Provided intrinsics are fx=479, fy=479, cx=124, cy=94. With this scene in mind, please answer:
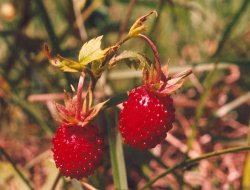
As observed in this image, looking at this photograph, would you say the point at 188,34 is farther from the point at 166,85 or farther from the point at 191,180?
the point at 166,85

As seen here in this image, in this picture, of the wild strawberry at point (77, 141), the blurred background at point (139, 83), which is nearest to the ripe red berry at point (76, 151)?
the wild strawberry at point (77, 141)

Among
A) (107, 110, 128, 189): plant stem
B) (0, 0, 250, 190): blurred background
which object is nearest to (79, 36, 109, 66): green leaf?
(107, 110, 128, 189): plant stem

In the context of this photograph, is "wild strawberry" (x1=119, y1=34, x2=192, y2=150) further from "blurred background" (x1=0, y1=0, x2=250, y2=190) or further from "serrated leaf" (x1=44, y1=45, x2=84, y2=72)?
"blurred background" (x1=0, y1=0, x2=250, y2=190)

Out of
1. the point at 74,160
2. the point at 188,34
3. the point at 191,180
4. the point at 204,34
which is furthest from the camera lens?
the point at 204,34

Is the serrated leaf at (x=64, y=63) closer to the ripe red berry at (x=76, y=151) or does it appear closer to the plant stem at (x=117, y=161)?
the ripe red berry at (x=76, y=151)

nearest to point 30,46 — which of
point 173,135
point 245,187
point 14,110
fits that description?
point 14,110

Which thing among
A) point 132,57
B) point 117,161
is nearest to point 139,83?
point 117,161

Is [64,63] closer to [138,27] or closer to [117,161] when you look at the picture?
[138,27]

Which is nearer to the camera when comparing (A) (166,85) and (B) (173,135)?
(A) (166,85)
